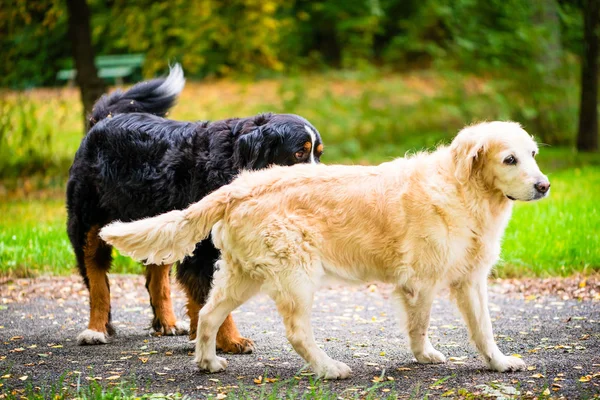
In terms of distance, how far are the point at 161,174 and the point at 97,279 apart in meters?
1.07

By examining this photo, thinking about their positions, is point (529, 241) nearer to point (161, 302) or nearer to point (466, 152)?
point (466, 152)

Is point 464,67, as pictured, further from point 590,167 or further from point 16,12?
point 16,12

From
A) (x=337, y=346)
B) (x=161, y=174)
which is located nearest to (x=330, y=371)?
(x=337, y=346)

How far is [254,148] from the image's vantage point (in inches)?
213

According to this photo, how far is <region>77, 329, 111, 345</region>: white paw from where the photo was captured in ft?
18.4

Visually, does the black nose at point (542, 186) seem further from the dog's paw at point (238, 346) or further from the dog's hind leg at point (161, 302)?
the dog's hind leg at point (161, 302)

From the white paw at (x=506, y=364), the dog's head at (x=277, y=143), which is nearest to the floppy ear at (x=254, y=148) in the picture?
the dog's head at (x=277, y=143)

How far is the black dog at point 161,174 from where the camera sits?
535cm

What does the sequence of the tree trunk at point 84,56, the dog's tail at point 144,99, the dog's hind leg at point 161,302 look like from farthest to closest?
the tree trunk at point 84,56 < the dog's tail at point 144,99 < the dog's hind leg at point 161,302

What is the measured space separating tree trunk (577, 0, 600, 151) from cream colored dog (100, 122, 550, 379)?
9186 millimetres

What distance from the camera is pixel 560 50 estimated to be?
14.0 m

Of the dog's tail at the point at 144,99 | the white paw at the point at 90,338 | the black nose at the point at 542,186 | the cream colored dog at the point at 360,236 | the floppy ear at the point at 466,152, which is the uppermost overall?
the dog's tail at the point at 144,99

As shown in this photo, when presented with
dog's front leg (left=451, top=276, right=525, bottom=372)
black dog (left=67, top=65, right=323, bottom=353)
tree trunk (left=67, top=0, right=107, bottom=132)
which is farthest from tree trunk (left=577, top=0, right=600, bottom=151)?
dog's front leg (left=451, top=276, right=525, bottom=372)

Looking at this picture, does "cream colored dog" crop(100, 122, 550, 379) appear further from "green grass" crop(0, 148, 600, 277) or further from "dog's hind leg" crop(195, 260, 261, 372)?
"green grass" crop(0, 148, 600, 277)
